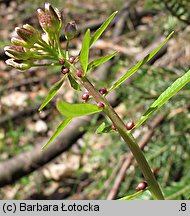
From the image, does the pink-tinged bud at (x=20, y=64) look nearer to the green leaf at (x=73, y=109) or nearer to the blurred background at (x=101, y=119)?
the green leaf at (x=73, y=109)

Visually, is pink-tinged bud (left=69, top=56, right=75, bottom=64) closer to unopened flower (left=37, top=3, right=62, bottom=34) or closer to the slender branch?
unopened flower (left=37, top=3, right=62, bottom=34)

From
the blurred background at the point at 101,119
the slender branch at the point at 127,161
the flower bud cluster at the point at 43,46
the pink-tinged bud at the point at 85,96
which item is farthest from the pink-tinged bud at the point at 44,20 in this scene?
the slender branch at the point at 127,161

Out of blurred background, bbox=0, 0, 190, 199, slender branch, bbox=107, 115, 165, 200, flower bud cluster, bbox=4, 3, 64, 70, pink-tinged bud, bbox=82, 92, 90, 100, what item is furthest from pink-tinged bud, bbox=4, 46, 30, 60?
slender branch, bbox=107, 115, 165, 200

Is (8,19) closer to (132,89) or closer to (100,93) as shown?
(132,89)

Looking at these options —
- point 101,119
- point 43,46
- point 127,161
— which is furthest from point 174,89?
point 101,119
